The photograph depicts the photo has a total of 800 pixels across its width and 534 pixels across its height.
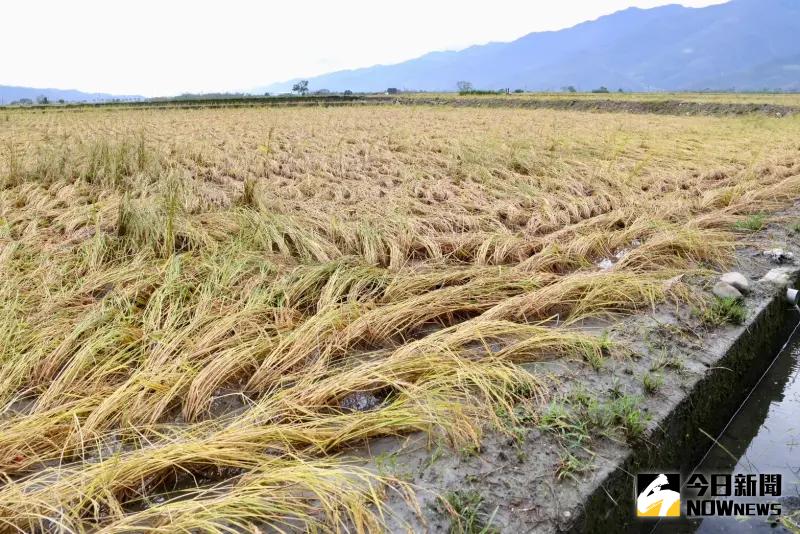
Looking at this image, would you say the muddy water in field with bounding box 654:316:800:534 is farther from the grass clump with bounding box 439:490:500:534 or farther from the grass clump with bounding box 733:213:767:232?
the grass clump with bounding box 733:213:767:232

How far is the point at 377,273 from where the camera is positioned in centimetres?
310

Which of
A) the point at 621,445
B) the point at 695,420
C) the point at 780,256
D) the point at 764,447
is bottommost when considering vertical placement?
the point at 764,447

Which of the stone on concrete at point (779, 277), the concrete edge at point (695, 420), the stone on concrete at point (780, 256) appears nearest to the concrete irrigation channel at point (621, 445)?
the concrete edge at point (695, 420)

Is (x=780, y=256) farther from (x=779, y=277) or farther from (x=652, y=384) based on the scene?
(x=652, y=384)

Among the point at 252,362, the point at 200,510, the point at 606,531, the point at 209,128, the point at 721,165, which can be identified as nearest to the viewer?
the point at 200,510

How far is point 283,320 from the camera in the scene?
8.29ft

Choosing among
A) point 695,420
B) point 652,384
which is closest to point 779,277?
point 695,420

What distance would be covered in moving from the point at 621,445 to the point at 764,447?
1.15 meters

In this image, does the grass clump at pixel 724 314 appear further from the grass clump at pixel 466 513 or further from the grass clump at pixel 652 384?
the grass clump at pixel 466 513

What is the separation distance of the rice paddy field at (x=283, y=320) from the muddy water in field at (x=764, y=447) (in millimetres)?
630

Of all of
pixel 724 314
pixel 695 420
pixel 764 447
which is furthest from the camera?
pixel 724 314

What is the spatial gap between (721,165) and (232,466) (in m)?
8.02

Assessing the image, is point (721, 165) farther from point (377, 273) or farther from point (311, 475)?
point (311, 475)

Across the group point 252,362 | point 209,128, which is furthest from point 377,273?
point 209,128
